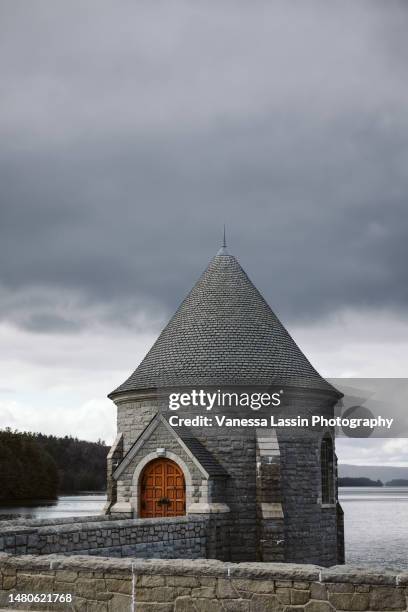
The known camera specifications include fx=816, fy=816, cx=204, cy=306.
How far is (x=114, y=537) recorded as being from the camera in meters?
15.7

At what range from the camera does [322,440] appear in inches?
932

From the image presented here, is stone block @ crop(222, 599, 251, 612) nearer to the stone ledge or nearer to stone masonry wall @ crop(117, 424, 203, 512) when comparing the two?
the stone ledge

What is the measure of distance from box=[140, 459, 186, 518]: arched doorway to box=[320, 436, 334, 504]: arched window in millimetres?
4725

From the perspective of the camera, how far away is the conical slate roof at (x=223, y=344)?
74.9 ft

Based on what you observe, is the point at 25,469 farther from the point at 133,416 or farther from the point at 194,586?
the point at 194,586

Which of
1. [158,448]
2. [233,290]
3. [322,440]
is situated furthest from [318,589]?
[233,290]

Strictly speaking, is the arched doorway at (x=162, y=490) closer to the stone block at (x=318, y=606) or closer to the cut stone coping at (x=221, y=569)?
the cut stone coping at (x=221, y=569)

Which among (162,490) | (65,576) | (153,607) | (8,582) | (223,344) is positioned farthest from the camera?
(223,344)

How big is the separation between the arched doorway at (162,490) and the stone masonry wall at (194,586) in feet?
39.6

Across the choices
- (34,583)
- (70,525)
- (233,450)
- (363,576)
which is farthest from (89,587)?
(233,450)

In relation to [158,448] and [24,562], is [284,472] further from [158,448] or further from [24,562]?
[24,562]

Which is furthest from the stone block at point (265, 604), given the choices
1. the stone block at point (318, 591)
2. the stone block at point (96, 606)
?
the stone block at point (96, 606)

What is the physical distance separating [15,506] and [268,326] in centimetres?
5971

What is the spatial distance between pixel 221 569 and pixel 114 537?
7.60m
